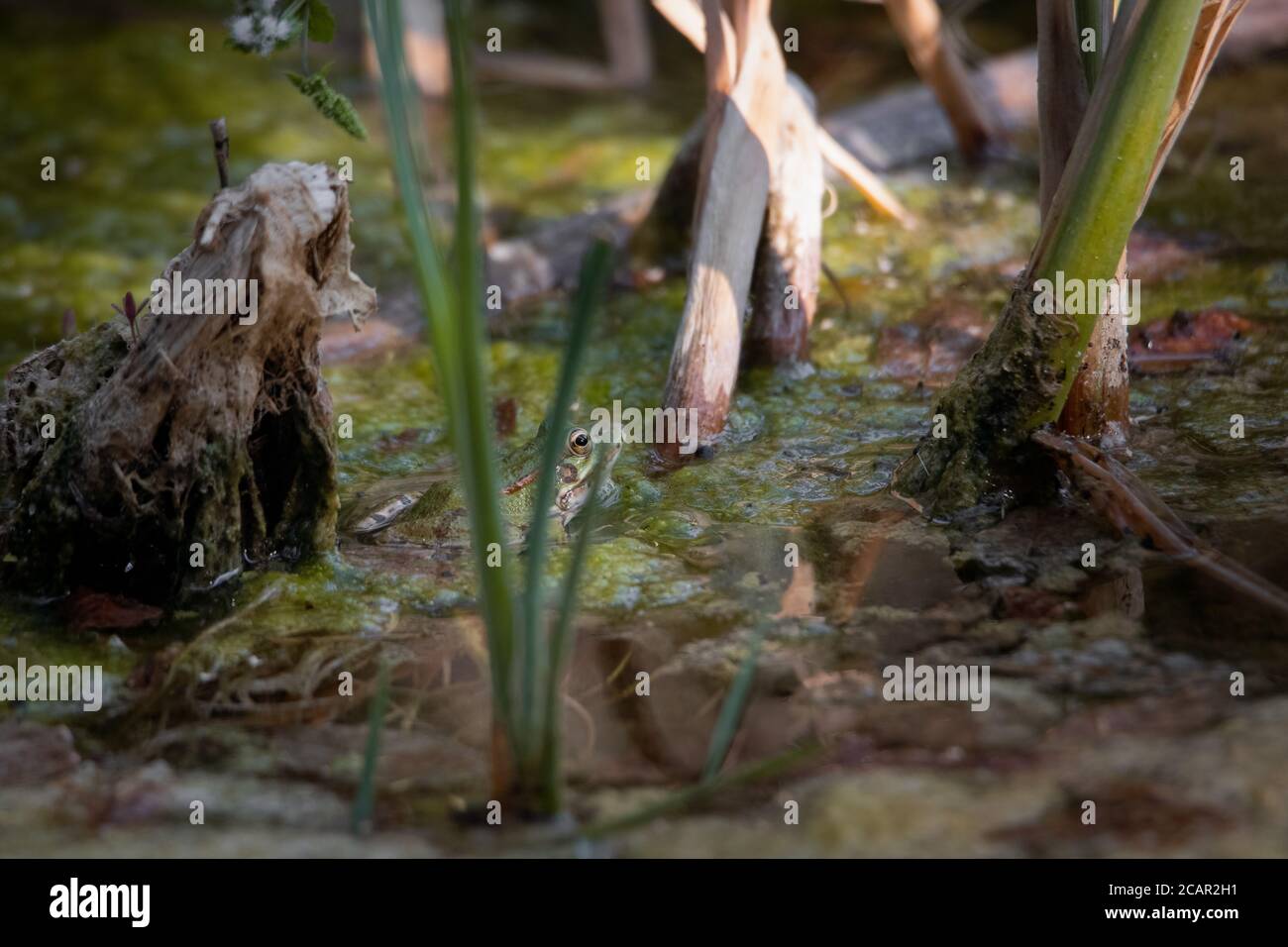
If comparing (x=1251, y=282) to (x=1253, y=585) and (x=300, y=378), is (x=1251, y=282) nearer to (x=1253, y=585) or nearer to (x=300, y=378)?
(x=1253, y=585)

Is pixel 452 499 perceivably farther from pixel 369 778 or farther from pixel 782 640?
pixel 369 778

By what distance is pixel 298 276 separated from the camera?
2.21 metres

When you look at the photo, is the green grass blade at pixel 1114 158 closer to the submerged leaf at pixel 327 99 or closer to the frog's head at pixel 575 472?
the frog's head at pixel 575 472

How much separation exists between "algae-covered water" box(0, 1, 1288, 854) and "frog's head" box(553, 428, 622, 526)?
106mm

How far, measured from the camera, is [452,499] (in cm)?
271

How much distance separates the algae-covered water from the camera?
1.70m

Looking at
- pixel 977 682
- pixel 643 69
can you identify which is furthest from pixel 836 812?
pixel 643 69

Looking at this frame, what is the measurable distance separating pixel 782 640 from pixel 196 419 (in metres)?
1.13

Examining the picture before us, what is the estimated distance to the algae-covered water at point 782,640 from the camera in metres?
1.70

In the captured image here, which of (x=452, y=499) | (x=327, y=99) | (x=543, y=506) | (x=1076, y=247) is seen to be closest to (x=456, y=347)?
(x=543, y=506)

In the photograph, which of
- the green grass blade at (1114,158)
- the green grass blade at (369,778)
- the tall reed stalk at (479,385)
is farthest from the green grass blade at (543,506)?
the green grass blade at (1114,158)

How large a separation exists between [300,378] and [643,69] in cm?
405

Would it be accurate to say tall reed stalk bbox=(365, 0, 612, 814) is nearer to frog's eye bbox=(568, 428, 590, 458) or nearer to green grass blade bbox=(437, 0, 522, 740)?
green grass blade bbox=(437, 0, 522, 740)

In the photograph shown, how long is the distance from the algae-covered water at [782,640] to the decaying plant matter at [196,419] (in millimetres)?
119
